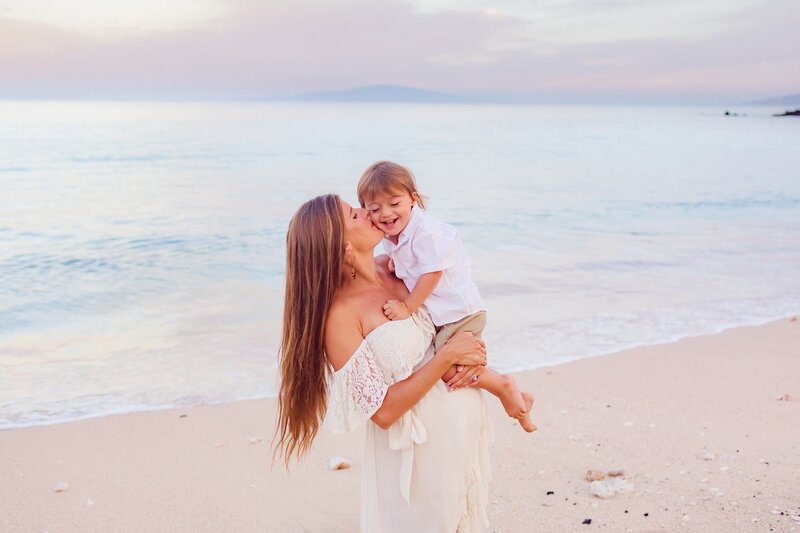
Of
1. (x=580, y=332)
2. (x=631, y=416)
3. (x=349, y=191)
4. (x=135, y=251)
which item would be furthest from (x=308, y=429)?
(x=349, y=191)

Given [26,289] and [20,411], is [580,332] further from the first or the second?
[26,289]

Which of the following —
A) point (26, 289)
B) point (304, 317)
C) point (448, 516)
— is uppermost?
point (304, 317)

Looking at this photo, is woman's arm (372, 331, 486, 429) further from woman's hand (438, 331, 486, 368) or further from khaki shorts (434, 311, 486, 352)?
khaki shorts (434, 311, 486, 352)

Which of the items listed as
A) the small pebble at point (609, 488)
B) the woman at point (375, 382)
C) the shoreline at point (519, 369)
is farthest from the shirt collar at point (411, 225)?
the shoreline at point (519, 369)

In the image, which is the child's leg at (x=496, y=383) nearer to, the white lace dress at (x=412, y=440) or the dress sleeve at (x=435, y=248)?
the white lace dress at (x=412, y=440)

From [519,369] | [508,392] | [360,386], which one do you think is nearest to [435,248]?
[508,392]

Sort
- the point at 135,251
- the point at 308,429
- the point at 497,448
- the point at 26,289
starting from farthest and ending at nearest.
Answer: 1. the point at 135,251
2. the point at 26,289
3. the point at 497,448
4. the point at 308,429

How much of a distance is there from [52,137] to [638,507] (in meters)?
45.5

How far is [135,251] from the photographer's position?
1420 centimetres

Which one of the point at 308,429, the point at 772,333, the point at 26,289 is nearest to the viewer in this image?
the point at 308,429

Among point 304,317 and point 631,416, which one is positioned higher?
point 304,317

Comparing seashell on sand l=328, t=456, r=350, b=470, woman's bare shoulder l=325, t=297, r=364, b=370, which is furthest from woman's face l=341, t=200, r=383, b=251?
seashell on sand l=328, t=456, r=350, b=470

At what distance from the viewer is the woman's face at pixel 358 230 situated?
275 centimetres

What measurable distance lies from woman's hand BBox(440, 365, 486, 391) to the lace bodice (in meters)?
0.17
